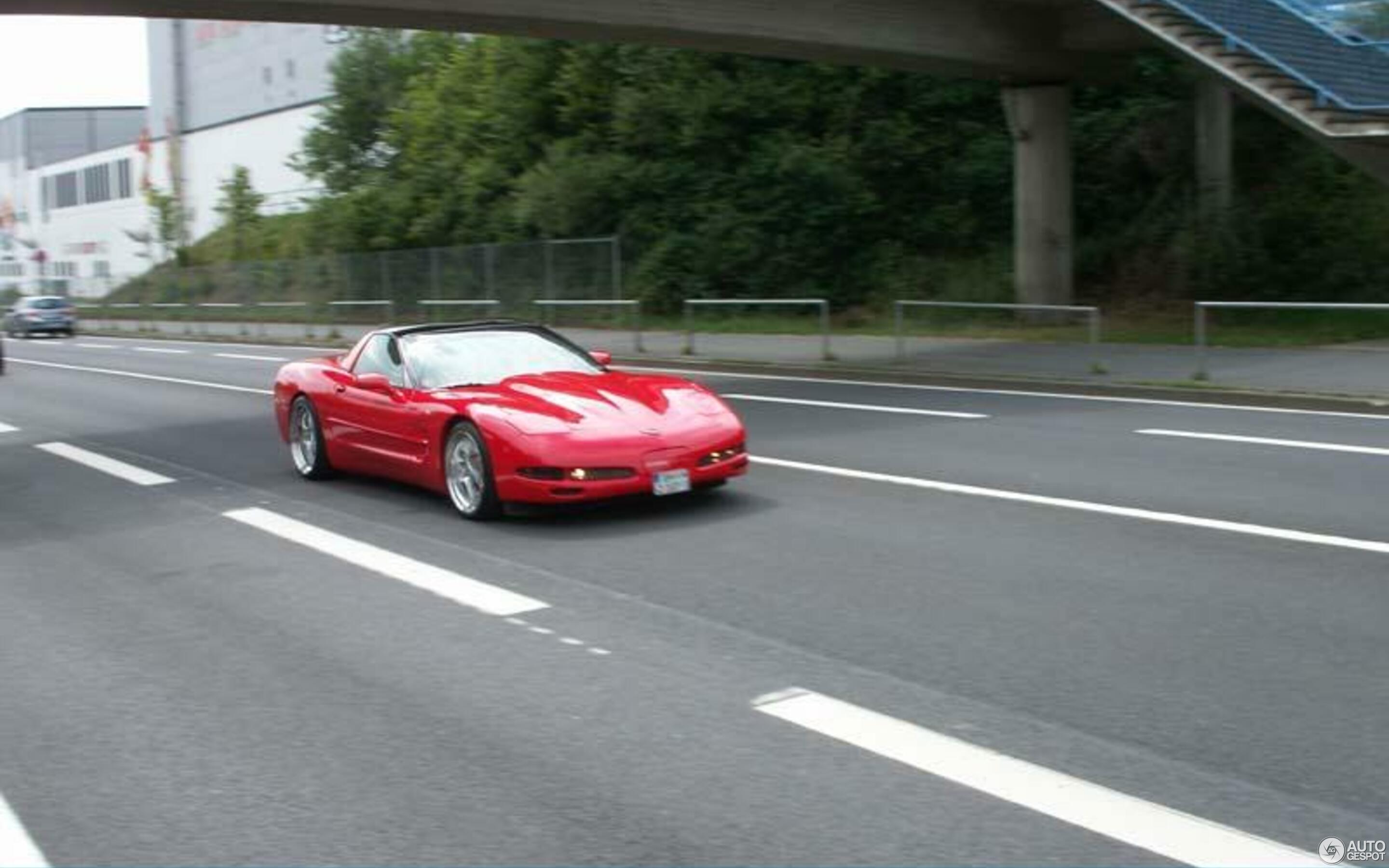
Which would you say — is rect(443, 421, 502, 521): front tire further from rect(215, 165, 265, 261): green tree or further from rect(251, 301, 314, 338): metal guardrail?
rect(215, 165, 265, 261): green tree

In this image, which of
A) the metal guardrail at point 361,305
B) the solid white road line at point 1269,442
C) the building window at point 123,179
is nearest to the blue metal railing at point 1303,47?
the solid white road line at point 1269,442

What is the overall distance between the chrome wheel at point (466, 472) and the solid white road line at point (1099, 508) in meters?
2.96

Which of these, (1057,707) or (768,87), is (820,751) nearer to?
(1057,707)

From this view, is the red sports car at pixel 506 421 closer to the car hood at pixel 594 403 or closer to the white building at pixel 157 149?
the car hood at pixel 594 403

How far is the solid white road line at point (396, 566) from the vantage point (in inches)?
282

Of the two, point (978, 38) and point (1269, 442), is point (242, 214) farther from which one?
point (1269, 442)

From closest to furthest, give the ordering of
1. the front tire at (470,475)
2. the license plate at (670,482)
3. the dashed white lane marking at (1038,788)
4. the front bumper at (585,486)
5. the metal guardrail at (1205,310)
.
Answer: the dashed white lane marking at (1038,788) < the front bumper at (585,486) < the license plate at (670,482) < the front tire at (470,475) < the metal guardrail at (1205,310)

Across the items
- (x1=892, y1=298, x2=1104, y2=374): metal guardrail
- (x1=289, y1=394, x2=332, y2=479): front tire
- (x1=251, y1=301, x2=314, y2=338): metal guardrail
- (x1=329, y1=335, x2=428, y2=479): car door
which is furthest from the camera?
(x1=251, y1=301, x2=314, y2=338): metal guardrail

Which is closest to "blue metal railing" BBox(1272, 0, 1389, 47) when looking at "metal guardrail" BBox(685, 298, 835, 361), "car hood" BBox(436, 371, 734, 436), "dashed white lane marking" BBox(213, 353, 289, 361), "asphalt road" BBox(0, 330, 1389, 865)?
"metal guardrail" BBox(685, 298, 835, 361)

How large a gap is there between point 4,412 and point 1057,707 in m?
17.9

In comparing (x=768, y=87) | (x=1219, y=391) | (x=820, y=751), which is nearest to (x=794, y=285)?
(x=768, y=87)

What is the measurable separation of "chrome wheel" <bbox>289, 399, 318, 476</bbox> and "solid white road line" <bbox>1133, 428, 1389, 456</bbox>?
708cm

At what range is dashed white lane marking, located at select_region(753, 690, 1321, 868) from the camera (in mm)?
3941

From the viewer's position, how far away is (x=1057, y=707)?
205 inches
